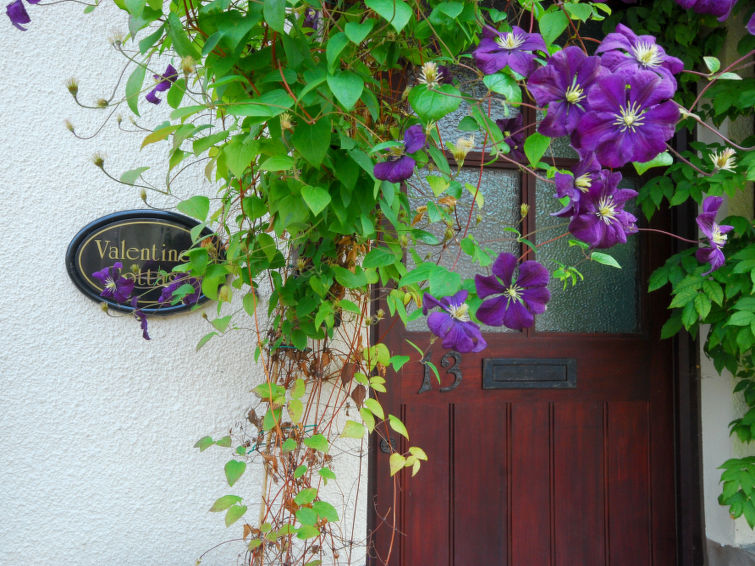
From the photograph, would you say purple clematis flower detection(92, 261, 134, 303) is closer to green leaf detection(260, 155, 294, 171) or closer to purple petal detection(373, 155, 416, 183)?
green leaf detection(260, 155, 294, 171)

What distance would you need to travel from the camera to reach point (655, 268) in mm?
1978

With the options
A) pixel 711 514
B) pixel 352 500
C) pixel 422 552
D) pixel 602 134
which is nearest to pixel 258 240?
pixel 602 134

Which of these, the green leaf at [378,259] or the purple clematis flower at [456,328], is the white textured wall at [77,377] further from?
the purple clematis flower at [456,328]

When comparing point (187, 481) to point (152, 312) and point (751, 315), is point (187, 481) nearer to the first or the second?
point (152, 312)

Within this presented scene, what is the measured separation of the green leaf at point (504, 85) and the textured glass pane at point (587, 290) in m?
1.14

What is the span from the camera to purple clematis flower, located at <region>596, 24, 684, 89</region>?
0.71 meters

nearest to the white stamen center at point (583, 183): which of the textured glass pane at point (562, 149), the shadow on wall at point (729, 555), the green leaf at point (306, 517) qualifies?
the green leaf at point (306, 517)

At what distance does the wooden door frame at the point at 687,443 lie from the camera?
1881 millimetres

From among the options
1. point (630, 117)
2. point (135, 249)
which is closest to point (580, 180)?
point (630, 117)

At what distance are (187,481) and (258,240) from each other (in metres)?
0.74

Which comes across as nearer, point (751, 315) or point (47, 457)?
point (47, 457)

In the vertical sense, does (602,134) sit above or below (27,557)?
above

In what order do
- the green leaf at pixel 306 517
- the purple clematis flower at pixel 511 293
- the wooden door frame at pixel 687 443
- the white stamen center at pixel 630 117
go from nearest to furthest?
the white stamen center at pixel 630 117 → the purple clematis flower at pixel 511 293 → the green leaf at pixel 306 517 → the wooden door frame at pixel 687 443

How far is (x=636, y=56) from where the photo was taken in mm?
729
